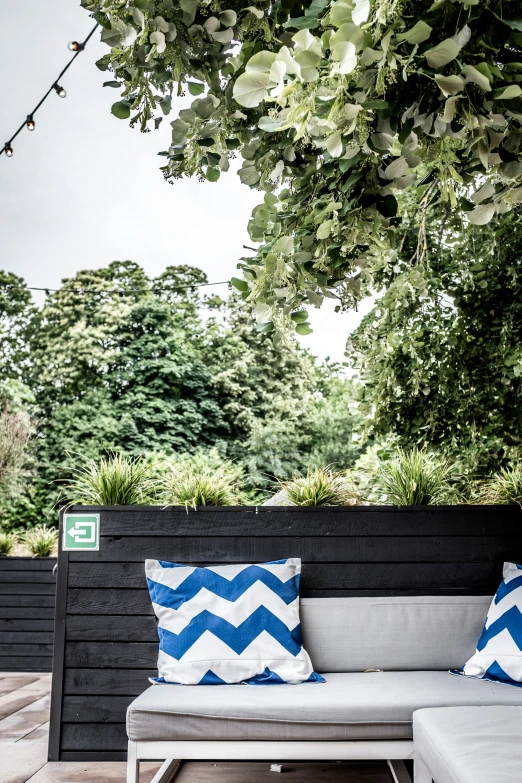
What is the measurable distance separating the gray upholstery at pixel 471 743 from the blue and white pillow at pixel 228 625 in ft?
1.91

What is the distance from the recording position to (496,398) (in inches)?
135

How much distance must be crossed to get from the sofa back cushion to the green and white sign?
3.09 feet

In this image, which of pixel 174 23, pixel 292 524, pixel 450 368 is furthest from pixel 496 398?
pixel 174 23

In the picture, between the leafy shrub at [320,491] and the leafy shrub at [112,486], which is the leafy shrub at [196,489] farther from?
the leafy shrub at [320,491]

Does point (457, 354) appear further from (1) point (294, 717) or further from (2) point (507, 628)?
(1) point (294, 717)

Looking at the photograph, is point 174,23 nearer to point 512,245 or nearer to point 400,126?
point 400,126

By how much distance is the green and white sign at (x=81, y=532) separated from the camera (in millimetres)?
2771

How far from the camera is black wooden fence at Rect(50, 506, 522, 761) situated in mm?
2709

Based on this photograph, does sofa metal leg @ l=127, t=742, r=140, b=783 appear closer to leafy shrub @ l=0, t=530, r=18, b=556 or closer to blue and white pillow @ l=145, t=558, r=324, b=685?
blue and white pillow @ l=145, t=558, r=324, b=685

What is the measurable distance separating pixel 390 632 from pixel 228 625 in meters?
0.70

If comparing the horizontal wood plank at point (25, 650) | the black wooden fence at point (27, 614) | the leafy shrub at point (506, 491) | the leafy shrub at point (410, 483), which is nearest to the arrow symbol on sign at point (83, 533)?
the leafy shrub at point (410, 483)

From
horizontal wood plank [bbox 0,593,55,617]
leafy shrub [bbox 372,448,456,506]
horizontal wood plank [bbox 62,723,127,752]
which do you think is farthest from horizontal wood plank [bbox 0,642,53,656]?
leafy shrub [bbox 372,448,456,506]

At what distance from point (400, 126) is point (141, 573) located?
7.04ft

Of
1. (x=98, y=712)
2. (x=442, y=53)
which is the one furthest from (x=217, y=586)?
(x=442, y=53)
